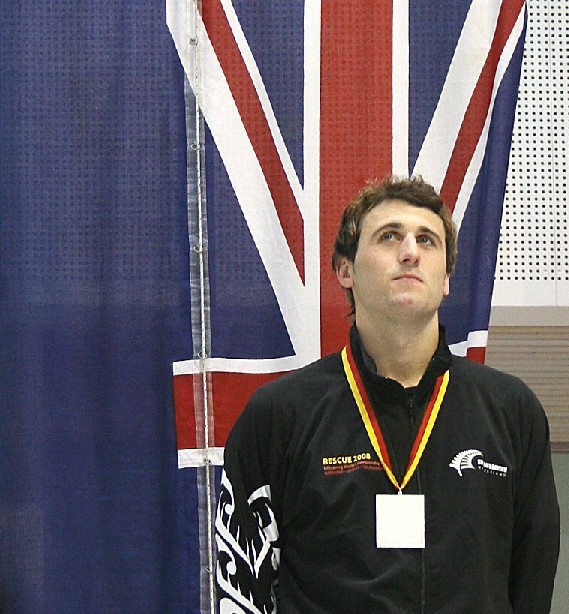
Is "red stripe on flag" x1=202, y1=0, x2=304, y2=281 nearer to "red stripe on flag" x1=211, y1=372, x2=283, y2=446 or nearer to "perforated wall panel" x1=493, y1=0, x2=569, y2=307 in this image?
"red stripe on flag" x1=211, y1=372, x2=283, y2=446

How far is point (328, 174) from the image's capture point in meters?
2.63

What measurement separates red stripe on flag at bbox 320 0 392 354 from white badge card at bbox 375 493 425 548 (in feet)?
2.59

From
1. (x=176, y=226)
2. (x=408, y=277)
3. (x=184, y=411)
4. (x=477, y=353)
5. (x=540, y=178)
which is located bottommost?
(x=184, y=411)

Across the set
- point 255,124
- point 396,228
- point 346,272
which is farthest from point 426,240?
point 255,124

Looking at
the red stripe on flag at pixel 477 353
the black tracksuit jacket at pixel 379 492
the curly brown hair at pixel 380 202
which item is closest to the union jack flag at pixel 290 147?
the red stripe on flag at pixel 477 353

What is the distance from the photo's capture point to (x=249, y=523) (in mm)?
1962

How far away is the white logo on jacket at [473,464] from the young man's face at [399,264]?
0.93 ft

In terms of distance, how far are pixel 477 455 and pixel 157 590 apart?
1090 mm

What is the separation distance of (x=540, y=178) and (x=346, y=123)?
93 centimetres

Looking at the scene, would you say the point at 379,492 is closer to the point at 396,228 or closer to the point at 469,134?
the point at 396,228

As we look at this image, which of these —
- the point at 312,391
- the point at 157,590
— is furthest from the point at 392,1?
the point at 157,590

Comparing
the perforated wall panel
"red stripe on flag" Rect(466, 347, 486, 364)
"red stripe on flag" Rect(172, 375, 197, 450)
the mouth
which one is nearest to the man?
the mouth

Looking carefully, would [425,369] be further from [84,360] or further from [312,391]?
[84,360]

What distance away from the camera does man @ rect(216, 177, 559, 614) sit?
1.86 m
